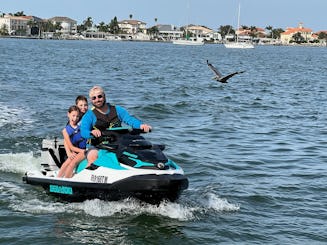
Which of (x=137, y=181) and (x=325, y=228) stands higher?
(x=137, y=181)

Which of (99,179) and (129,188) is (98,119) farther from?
(129,188)

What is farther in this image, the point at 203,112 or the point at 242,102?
the point at 242,102

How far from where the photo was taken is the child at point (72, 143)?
9.30 meters

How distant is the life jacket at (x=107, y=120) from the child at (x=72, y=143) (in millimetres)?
607

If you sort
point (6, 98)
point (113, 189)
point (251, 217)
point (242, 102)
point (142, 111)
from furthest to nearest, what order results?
1. point (242, 102)
2. point (6, 98)
3. point (142, 111)
4. point (251, 217)
5. point (113, 189)

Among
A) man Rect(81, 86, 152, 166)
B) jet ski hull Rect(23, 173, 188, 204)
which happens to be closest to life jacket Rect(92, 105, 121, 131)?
man Rect(81, 86, 152, 166)

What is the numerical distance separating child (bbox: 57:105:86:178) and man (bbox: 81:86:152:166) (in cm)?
39

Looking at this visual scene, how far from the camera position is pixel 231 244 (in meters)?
8.05

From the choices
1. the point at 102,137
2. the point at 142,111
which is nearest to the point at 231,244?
the point at 102,137

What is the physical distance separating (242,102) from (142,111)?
662 centimetres

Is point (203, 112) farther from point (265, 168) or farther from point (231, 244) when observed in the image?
point (231, 244)

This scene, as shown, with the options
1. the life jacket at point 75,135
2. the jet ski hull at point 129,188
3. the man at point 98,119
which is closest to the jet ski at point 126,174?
the jet ski hull at point 129,188

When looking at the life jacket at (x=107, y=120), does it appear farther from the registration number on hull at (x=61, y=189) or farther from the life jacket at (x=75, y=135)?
the registration number on hull at (x=61, y=189)

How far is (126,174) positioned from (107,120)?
37.9 inches
